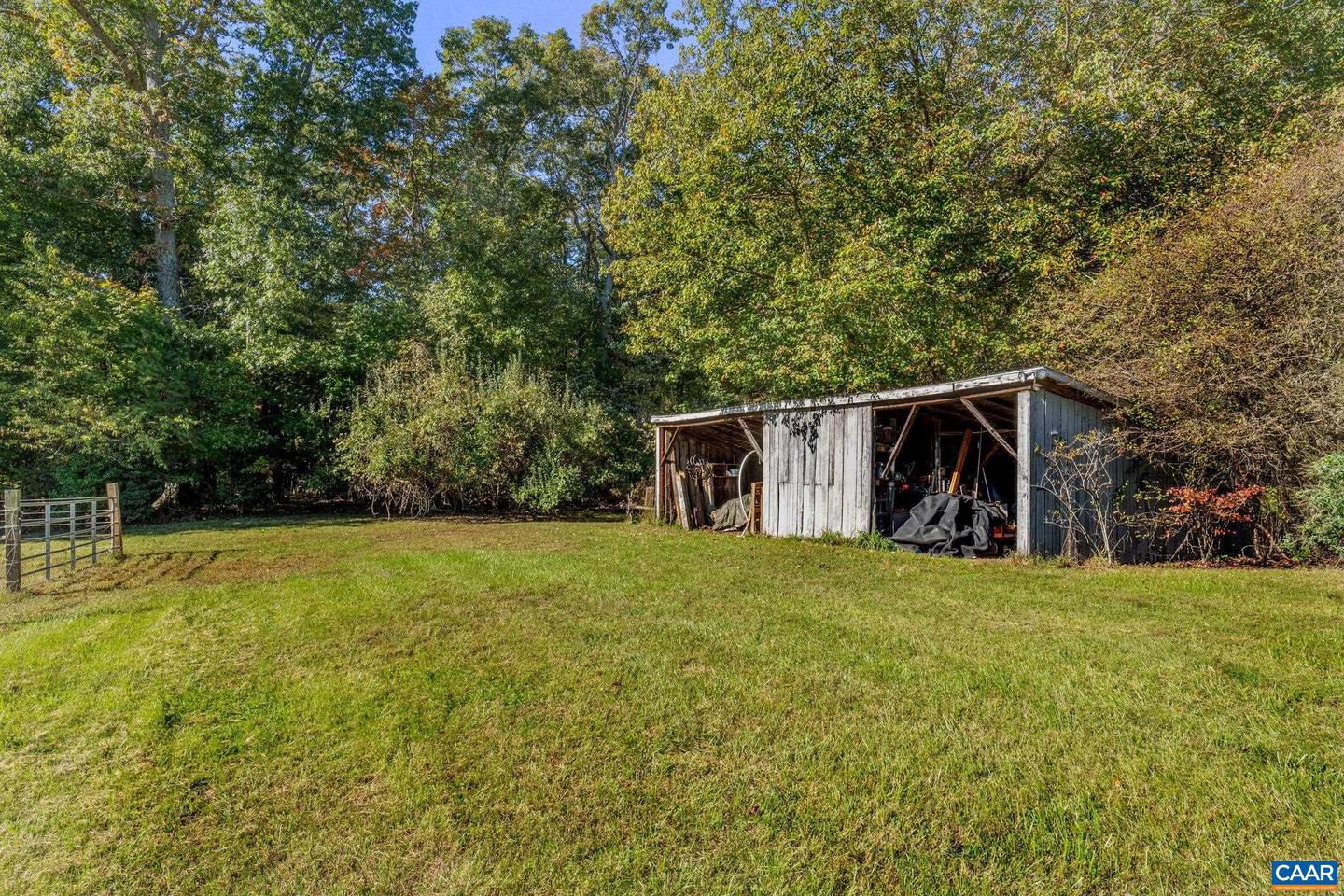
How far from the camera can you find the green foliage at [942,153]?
10.4 metres

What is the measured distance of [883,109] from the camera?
1164cm

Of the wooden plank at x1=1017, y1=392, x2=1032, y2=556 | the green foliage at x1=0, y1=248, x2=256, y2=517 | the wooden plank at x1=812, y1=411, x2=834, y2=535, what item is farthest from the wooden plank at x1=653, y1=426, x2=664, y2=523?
the green foliage at x1=0, y1=248, x2=256, y2=517

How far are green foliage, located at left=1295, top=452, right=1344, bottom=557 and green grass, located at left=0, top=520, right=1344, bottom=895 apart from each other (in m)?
1.53

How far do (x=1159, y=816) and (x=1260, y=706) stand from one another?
4.56 ft

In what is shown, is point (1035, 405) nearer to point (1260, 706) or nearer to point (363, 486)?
point (1260, 706)

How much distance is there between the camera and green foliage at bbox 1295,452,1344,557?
20.1ft

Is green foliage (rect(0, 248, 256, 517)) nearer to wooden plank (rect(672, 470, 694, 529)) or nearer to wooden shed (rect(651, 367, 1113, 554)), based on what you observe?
wooden plank (rect(672, 470, 694, 529))

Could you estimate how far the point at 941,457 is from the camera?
402 inches

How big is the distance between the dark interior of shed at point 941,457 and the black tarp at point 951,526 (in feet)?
1.82

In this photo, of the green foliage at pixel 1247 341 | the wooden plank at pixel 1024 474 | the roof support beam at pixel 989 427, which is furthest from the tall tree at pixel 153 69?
the green foliage at pixel 1247 341

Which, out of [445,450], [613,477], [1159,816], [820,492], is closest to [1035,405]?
[820,492]

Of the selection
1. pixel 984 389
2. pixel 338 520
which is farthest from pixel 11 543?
pixel 984 389

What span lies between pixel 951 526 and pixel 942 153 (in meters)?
7.34

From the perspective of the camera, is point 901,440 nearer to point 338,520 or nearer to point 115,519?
point 115,519
